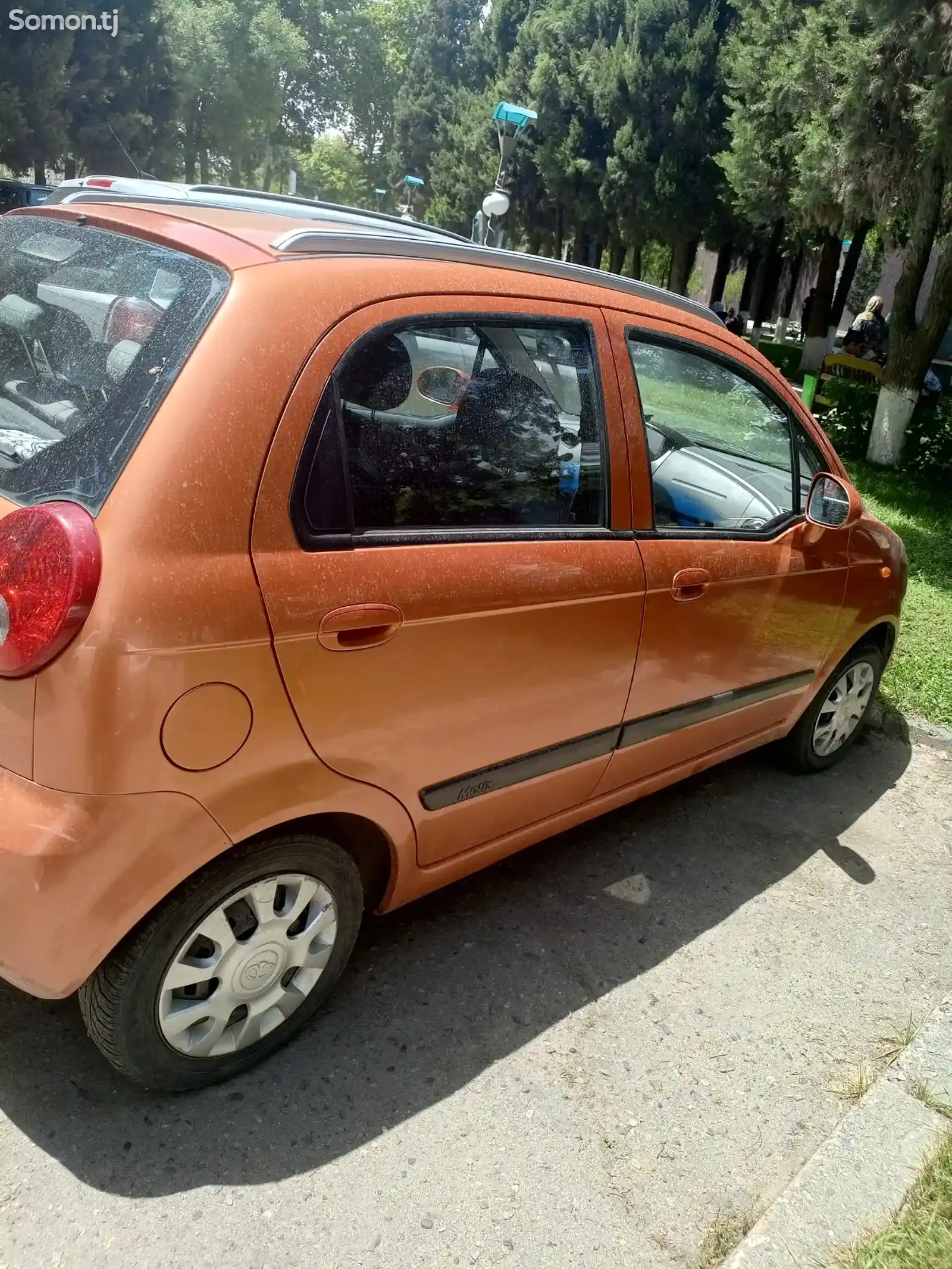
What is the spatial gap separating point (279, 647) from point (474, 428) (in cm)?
80

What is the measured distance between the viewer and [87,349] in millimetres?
2078

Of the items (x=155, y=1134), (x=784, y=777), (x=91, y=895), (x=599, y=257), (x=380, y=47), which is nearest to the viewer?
(x=91, y=895)

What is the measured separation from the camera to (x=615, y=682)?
9.27 feet

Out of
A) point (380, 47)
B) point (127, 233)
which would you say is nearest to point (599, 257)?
point (380, 47)

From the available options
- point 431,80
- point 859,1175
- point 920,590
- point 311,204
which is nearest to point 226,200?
point 311,204

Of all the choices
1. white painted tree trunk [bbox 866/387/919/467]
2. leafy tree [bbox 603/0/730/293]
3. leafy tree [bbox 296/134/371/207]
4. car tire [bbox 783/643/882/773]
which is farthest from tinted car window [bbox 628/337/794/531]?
leafy tree [bbox 296/134/371/207]

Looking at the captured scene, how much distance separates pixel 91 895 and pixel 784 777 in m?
3.18

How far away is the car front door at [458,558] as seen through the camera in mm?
2047

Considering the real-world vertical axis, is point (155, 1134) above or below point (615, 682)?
below

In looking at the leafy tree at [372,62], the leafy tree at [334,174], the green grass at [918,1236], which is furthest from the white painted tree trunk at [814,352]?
the leafy tree at [334,174]

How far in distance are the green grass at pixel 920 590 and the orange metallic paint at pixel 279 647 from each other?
2.75 meters

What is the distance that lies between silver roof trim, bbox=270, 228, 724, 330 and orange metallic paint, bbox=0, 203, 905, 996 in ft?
0.14

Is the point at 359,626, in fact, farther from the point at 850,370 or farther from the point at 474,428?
the point at 850,370

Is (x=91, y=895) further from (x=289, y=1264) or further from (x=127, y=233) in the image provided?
(x=127, y=233)
